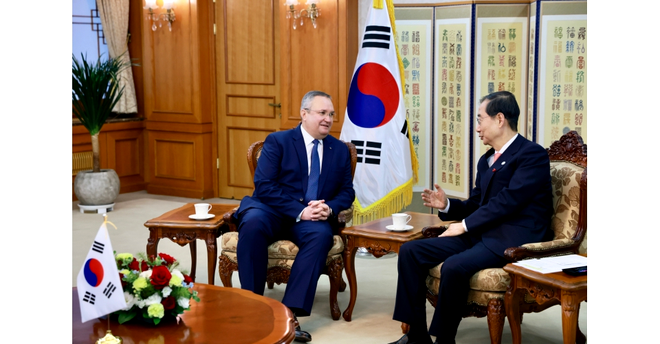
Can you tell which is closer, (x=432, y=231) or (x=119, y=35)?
(x=432, y=231)

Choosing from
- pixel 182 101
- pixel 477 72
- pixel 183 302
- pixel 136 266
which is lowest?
pixel 183 302

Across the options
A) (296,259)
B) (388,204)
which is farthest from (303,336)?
(388,204)

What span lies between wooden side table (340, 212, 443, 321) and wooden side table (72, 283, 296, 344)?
39.5 inches

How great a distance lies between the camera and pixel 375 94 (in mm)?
5090

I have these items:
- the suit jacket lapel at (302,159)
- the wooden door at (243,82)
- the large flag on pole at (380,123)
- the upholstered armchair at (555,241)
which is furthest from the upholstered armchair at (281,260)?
the wooden door at (243,82)

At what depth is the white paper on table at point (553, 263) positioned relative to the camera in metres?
2.85

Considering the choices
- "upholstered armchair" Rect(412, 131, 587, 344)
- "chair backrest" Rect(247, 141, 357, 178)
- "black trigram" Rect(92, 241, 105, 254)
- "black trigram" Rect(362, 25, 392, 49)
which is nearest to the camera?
"black trigram" Rect(92, 241, 105, 254)

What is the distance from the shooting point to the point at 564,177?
3354 millimetres

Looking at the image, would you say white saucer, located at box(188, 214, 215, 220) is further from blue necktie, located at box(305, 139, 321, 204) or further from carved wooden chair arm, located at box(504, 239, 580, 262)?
carved wooden chair arm, located at box(504, 239, 580, 262)

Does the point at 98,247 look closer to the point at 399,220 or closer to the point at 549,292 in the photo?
the point at 549,292

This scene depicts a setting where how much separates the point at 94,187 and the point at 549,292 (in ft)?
16.9

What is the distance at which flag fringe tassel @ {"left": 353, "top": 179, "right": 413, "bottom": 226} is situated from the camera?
16.8 ft

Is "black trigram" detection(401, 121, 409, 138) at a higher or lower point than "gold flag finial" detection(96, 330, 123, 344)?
higher

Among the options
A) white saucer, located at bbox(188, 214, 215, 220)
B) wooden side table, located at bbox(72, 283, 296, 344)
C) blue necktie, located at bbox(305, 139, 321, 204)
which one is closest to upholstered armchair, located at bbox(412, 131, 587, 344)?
blue necktie, located at bbox(305, 139, 321, 204)
